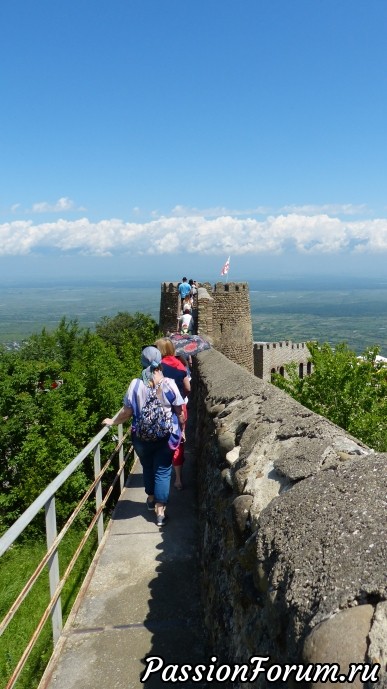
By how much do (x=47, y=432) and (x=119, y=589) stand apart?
7.46m

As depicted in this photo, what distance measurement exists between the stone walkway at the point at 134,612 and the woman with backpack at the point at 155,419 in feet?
1.34

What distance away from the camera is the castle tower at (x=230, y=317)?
76.4ft

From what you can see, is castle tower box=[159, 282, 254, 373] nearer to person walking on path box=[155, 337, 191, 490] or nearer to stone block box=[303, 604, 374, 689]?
person walking on path box=[155, 337, 191, 490]

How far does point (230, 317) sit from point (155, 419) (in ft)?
61.2

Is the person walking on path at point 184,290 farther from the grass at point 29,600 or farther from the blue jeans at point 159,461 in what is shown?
the blue jeans at point 159,461

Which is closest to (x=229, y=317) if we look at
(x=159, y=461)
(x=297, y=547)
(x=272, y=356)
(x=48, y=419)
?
(x=48, y=419)

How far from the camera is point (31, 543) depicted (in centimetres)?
930

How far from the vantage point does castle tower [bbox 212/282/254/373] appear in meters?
23.3

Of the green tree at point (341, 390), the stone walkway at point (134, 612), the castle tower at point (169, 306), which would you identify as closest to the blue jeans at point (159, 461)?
the stone walkway at point (134, 612)

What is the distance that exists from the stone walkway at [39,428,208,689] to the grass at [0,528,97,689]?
70 cm

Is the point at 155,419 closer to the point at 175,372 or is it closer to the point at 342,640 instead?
the point at 175,372

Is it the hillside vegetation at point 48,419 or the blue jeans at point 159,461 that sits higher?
the blue jeans at point 159,461

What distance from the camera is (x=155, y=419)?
491 cm

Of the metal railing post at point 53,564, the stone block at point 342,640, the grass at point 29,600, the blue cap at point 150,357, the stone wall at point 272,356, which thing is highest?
the blue cap at point 150,357
